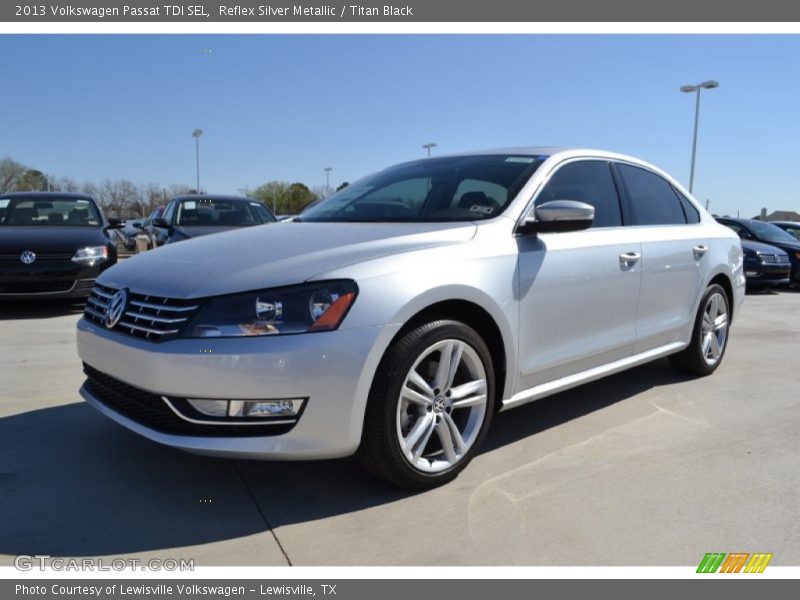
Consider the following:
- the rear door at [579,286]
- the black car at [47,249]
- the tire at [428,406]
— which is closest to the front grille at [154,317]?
the tire at [428,406]

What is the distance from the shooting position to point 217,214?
31.2ft

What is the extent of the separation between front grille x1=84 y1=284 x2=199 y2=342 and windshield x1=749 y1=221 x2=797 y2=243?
13.7 meters

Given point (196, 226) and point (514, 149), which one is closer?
point (514, 149)

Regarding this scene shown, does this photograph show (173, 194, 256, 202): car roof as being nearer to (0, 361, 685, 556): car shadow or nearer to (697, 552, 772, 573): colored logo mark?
(0, 361, 685, 556): car shadow

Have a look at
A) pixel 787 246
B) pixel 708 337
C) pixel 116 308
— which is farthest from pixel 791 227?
pixel 116 308

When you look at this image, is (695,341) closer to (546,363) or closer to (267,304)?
(546,363)

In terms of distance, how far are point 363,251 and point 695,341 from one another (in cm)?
316

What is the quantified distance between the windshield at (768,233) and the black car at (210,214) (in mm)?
10174

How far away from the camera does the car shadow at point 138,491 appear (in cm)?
248

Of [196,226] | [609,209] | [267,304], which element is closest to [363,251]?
[267,304]

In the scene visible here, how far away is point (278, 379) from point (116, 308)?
0.97 m

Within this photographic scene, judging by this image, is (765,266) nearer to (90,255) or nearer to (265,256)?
(90,255)

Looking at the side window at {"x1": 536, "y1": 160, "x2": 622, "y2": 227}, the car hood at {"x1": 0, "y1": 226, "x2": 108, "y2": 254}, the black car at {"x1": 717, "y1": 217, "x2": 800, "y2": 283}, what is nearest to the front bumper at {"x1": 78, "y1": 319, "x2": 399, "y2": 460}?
the side window at {"x1": 536, "y1": 160, "x2": 622, "y2": 227}
